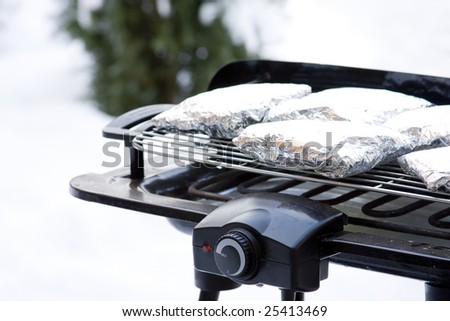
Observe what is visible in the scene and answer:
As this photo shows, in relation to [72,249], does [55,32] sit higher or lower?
higher

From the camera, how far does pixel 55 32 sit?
385cm

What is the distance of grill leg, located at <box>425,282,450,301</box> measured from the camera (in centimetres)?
103

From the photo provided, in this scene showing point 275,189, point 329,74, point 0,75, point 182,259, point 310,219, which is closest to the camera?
point 310,219

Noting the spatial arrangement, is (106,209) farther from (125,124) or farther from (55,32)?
(55,32)

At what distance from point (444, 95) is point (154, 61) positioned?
2.58 meters

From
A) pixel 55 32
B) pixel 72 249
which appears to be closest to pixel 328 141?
pixel 72 249

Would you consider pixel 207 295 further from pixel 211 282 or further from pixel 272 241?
pixel 272 241

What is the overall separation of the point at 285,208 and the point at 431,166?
182mm

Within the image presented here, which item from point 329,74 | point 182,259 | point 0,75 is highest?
point 329,74

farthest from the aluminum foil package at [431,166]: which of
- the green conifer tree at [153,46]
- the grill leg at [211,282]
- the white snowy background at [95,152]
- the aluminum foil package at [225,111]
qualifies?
the green conifer tree at [153,46]

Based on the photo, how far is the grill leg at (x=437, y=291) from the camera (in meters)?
1.03

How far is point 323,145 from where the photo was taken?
3.22ft

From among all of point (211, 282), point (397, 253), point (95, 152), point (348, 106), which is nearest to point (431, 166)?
point (397, 253)

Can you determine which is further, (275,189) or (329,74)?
(329,74)
